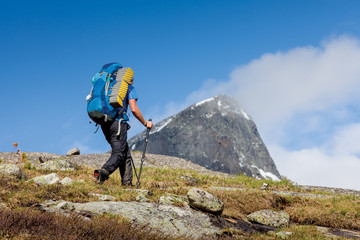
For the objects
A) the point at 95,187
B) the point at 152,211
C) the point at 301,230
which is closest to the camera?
the point at 152,211

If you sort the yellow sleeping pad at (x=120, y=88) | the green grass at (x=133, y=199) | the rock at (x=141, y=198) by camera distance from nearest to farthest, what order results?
the green grass at (x=133, y=199) → the rock at (x=141, y=198) → the yellow sleeping pad at (x=120, y=88)

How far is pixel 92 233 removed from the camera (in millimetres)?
4230

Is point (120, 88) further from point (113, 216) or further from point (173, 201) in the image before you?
point (113, 216)

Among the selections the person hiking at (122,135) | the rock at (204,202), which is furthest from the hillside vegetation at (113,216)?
the person hiking at (122,135)

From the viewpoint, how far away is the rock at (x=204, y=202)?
291 inches

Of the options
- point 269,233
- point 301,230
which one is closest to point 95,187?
point 269,233

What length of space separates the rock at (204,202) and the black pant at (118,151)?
255 cm

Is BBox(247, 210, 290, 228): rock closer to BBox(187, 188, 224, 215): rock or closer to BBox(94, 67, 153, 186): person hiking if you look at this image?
BBox(187, 188, 224, 215): rock

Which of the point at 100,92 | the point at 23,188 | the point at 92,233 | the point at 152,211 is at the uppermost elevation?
the point at 100,92

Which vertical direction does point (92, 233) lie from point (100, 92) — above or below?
below

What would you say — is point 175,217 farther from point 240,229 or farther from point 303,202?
point 303,202

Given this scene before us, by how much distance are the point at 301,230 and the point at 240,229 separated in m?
1.27

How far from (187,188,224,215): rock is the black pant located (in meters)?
2.55

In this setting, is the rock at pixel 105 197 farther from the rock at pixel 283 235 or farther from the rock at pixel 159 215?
the rock at pixel 283 235
